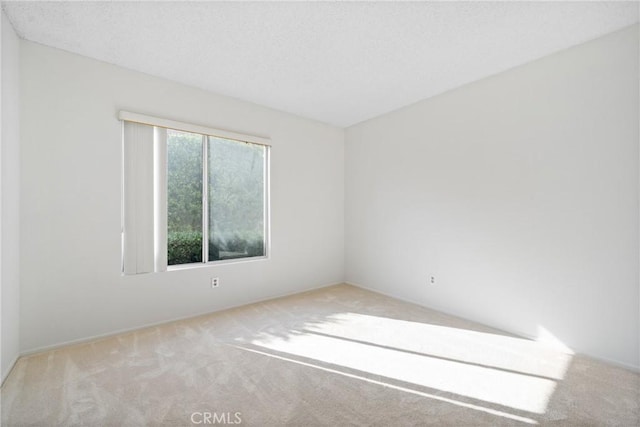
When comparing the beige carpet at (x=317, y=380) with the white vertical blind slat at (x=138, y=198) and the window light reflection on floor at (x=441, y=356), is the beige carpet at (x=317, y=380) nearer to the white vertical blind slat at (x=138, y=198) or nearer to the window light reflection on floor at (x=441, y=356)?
the window light reflection on floor at (x=441, y=356)

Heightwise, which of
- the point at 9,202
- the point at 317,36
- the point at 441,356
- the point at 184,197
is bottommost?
the point at 441,356

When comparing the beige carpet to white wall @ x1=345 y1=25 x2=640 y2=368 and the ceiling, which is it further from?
the ceiling

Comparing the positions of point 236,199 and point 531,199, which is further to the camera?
point 236,199

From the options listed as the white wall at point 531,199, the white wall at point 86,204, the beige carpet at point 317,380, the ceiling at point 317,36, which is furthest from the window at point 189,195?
the white wall at point 531,199

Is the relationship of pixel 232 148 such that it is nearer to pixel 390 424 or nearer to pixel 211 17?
pixel 211 17

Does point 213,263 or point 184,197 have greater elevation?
point 184,197

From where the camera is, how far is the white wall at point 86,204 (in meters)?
2.54

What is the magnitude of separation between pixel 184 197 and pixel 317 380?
102 inches

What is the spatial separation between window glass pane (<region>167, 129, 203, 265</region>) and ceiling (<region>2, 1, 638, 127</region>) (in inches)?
29.1

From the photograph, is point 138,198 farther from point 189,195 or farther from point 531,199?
point 531,199

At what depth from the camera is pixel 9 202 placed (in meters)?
2.24

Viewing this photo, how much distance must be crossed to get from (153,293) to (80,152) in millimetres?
1622

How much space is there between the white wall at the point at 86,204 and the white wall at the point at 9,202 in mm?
93

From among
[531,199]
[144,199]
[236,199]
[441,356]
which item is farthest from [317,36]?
[441,356]
